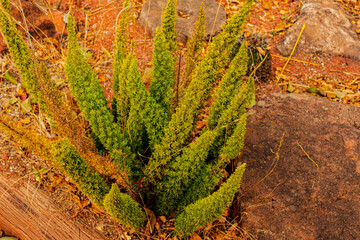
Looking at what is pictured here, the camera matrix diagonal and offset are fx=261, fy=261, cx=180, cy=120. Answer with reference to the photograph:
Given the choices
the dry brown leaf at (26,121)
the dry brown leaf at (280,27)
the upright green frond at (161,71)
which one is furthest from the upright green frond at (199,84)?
the dry brown leaf at (280,27)

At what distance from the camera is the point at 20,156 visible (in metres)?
1.51

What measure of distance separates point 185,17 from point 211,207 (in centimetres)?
192

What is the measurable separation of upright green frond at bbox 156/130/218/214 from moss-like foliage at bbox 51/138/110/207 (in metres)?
0.26

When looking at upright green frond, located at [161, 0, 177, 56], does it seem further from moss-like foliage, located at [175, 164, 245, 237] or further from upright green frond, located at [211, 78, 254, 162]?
moss-like foliage, located at [175, 164, 245, 237]

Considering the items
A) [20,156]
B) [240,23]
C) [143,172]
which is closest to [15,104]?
[20,156]

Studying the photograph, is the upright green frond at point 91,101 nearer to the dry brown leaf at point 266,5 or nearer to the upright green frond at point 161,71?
the upright green frond at point 161,71

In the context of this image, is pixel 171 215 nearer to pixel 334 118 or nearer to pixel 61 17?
pixel 334 118

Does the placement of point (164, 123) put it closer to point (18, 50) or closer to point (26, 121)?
point (18, 50)

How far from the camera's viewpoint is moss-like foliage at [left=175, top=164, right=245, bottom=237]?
858 millimetres

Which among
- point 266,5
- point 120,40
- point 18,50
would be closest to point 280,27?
A: point 266,5

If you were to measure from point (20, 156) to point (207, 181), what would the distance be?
3.67ft

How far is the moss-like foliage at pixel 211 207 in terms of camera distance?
86 cm

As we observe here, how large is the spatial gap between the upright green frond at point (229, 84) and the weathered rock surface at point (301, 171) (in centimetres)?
43

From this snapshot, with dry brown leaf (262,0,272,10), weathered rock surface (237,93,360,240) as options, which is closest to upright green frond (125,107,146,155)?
weathered rock surface (237,93,360,240)
